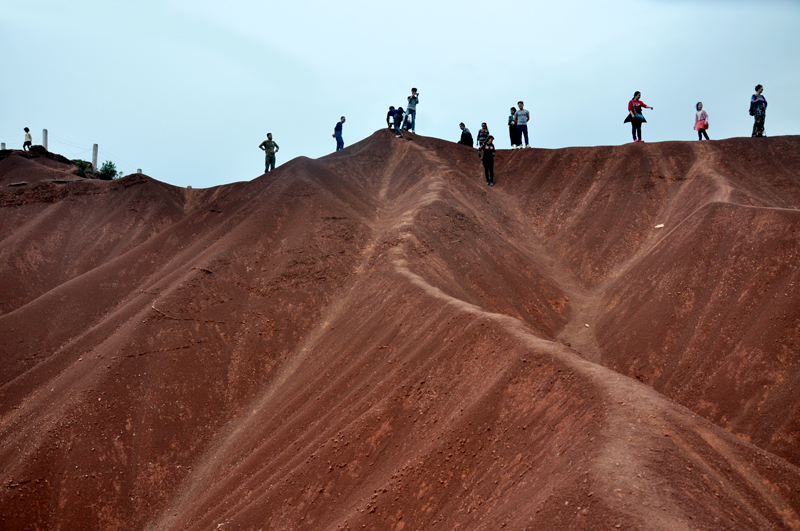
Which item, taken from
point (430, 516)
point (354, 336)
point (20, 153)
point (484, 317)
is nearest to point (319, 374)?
point (354, 336)

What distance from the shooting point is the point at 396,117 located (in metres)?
32.3

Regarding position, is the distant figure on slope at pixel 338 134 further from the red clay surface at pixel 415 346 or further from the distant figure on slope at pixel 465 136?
the distant figure on slope at pixel 465 136

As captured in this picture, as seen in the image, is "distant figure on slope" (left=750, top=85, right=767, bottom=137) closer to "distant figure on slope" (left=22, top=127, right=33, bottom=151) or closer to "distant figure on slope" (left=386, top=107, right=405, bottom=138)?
"distant figure on slope" (left=386, top=107, right=405, bottom=138)

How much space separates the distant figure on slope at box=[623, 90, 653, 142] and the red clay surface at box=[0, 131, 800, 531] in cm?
89

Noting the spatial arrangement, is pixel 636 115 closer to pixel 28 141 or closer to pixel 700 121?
pixel 700 121

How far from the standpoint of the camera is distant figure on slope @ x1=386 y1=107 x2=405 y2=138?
105ft

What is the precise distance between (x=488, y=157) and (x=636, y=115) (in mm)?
6964

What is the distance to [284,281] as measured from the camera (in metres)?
20.1

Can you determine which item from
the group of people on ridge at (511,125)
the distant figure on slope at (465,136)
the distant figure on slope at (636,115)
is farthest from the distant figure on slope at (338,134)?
the distant figure on slope at (636,115)

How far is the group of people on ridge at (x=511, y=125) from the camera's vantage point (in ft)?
82.1

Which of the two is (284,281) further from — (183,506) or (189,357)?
(183,506)

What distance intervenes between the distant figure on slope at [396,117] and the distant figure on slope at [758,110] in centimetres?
1698

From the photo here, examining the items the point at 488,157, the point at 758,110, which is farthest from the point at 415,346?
the point at 758,110

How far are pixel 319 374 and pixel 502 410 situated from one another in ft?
23.6
